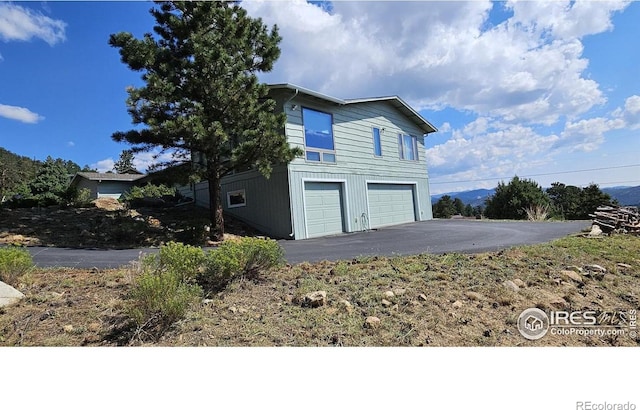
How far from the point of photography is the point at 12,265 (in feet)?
15.5

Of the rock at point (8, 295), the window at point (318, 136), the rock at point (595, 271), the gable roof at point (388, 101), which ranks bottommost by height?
the rock at point (595, 271)

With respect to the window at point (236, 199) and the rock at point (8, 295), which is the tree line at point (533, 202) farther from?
the rock at point (8, 295)

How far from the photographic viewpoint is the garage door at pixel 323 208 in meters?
11.5

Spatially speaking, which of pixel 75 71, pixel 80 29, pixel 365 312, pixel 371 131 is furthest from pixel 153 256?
pixel 371 131

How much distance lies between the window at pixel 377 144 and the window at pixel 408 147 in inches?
63.8

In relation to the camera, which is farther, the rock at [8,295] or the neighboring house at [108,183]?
the neighboring house at [108,183]

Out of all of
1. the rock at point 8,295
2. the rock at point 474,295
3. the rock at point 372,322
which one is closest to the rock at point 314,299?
the rock at point 372,322

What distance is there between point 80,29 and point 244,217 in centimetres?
777

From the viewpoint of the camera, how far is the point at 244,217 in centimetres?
1268

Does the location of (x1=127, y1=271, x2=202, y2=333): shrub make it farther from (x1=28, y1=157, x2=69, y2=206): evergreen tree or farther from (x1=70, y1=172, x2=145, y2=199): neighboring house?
(x1=28, y1=157, x2=69, y2=206): evergreen tree

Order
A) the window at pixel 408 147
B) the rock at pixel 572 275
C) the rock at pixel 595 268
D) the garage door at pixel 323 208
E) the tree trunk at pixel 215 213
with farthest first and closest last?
the window at pixel 408 147
the garage door at pixel 323 208
the tree trunk at pixel 215 213
the rock at pixel 595 268
the rock at pixel 572 275
